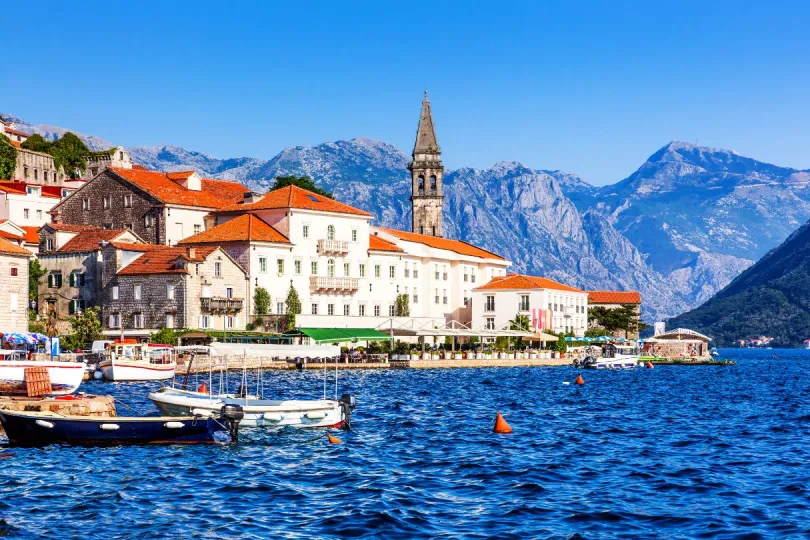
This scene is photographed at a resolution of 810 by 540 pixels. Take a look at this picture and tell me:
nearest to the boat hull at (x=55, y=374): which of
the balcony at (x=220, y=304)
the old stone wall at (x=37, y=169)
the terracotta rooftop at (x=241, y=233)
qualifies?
→ the balcony at (x=220, y=304)

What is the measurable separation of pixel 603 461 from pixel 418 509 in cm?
1097

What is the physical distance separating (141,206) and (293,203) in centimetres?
1496

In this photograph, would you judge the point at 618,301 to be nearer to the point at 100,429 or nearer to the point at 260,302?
the point at 260,302

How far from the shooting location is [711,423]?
52.0 metres

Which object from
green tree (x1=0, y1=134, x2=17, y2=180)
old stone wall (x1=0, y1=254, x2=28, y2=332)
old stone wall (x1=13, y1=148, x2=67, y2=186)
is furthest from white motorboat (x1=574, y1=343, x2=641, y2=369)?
green tree (x1=0, y1=134, x2=17, y2=180)

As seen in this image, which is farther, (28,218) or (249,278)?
(28,218)

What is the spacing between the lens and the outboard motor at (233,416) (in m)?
39.8

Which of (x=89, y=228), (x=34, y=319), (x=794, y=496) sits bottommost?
(x=794, y=496)

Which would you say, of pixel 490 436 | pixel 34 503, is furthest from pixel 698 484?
pixel 34 503

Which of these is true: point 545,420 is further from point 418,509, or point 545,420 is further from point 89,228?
point 89,228

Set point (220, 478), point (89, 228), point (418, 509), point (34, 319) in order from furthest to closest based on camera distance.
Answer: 1. point (89, 228)
2. point (34, 319)
3. point (220, 478)
4. point (418, 509)

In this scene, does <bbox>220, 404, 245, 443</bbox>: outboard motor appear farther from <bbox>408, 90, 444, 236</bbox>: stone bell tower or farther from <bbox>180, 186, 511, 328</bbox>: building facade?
<bbox>408, 90, 444, 236</bbox>: stone bell tower

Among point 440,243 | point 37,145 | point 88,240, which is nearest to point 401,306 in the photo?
point 440,243

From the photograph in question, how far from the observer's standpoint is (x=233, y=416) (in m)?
39.8
